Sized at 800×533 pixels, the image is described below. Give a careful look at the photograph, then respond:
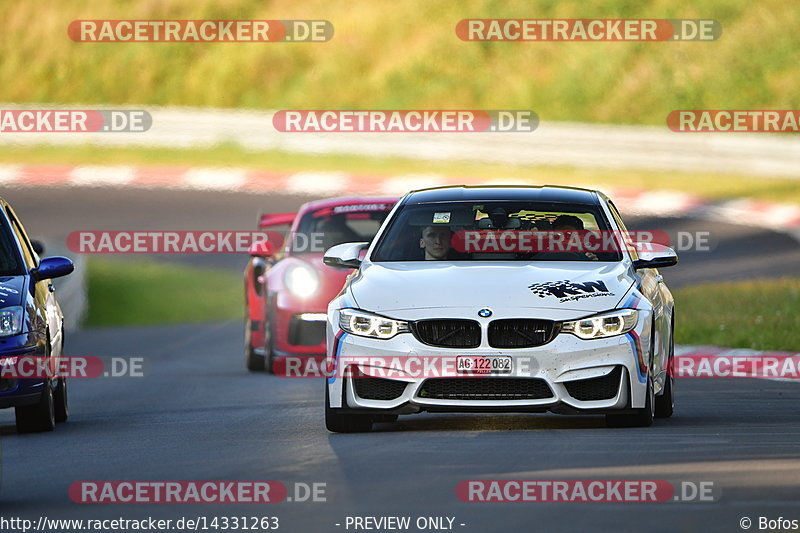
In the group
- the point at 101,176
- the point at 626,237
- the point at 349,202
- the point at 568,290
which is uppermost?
the point at 101,176

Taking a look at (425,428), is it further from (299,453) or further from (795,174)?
(795,174)

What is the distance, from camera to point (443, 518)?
763cm

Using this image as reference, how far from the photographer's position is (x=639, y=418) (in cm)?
1070

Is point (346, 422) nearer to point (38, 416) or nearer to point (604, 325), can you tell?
point (604, 325)

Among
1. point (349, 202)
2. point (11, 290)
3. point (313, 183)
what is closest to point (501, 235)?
point (11, 290)

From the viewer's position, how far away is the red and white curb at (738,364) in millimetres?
14805

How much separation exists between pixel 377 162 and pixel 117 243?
7.93 m

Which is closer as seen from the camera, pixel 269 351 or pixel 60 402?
pixel 60 402

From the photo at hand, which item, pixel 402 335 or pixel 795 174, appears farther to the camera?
pixel 795 174

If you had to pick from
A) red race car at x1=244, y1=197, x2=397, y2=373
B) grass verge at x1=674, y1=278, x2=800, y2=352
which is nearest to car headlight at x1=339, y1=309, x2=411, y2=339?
red race car at x1=244, y1=197, x2=397, y2=373

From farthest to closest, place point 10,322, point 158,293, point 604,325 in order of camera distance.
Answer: point 158,293 < point 10,322 < point 604,325

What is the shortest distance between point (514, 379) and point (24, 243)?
12.6 feet

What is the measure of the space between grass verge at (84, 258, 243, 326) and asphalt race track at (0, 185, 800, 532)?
922cm

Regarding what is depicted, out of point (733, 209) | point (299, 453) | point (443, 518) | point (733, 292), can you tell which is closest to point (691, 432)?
point (299, 453)
